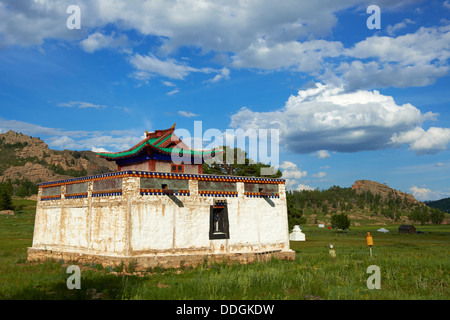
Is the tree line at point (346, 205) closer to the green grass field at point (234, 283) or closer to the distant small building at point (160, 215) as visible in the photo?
the distant small building at point (160, 215)

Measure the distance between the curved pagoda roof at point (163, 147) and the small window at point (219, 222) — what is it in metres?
4.65

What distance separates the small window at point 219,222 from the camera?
20.9m

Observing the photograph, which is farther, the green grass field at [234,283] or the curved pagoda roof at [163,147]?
the curved pagoda roof at [163,147]

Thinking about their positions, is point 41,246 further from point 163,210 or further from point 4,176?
point 4,176

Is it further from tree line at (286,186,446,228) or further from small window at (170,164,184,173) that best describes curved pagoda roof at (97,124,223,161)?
tree line at (286,186,446,228)

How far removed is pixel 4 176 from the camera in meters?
188

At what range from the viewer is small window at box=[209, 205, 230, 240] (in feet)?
68.4

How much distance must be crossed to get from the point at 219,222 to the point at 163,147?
20.0 feet

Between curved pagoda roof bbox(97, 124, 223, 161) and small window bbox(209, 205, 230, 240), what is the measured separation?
15.3 feet

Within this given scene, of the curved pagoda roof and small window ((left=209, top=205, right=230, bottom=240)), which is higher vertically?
A: the curved pagoda roof

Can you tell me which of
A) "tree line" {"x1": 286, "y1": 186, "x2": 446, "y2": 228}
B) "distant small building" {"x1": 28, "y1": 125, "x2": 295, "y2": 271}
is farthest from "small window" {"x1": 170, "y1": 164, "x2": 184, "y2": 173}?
"tree line" {"x1": 286, "y1": 186, "x2": 446, "y2": 228}

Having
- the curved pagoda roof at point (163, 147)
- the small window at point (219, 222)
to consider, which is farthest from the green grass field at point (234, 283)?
the curved pagoda roof at point (163, 147)

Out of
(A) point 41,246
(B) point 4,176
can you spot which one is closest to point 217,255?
(A) point 41,246
